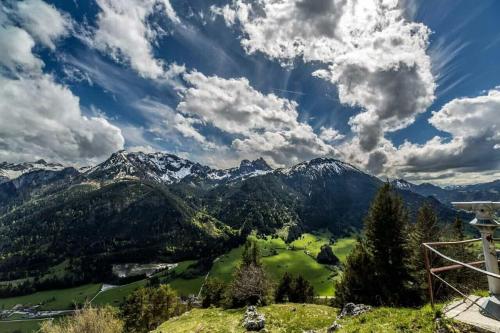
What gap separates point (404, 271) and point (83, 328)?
45661 millimetres

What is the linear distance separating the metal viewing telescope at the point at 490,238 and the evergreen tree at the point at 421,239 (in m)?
25.2

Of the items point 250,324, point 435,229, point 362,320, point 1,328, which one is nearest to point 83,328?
point 250,324

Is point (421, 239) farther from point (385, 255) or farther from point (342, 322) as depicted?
point (342, 322)

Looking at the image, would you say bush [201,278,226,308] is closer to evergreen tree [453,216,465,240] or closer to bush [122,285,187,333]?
bush [122,285,187,333]

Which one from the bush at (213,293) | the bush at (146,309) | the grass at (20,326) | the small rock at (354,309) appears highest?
the small rock at (354,309)

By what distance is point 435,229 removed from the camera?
4722cm

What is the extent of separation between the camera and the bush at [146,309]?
65.5m

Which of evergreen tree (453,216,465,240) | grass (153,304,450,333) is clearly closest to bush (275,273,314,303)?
evergreen tree (453,216,465,240)

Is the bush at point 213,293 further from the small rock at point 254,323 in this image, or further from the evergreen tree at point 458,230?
the evergreen tree at point 458,230

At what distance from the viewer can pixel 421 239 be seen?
41156 millimetres

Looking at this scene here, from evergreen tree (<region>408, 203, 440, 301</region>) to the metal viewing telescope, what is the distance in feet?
82.7

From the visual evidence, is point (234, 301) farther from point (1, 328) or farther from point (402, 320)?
point (1, 328)

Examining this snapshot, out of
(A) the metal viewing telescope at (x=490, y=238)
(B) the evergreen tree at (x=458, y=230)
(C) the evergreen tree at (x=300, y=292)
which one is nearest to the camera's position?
(A) the metal viewing telescope at (x=490, y=238)

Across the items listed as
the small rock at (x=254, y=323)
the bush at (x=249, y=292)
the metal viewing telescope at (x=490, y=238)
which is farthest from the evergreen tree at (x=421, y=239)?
the metal viewing telescope at (x=490, y=238)
